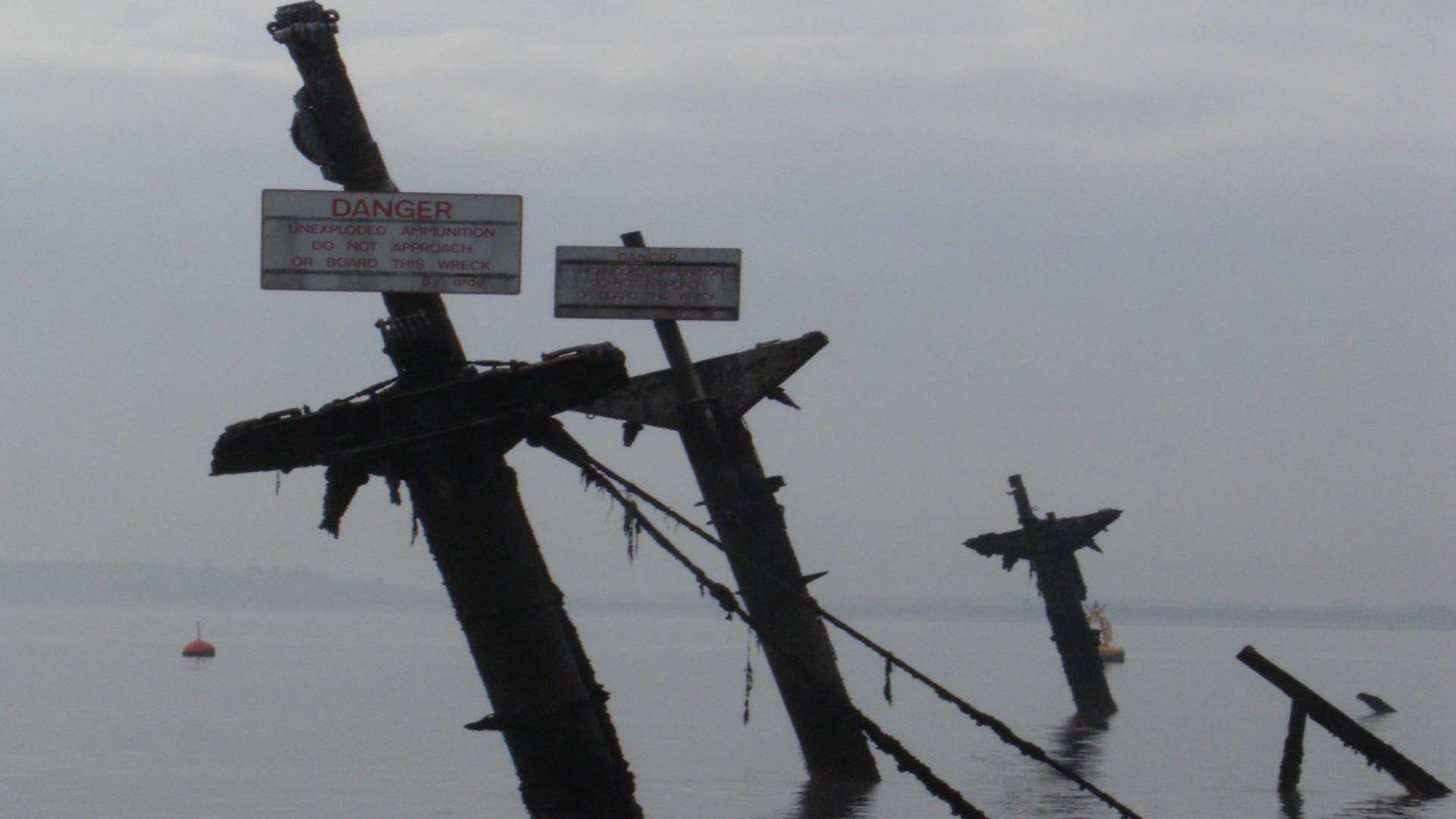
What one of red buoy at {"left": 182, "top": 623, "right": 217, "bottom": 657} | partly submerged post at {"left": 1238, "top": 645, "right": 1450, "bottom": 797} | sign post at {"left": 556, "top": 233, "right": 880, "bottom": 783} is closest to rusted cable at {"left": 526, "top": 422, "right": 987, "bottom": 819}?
sign post at {"left": 556, "top": 233, "right": 880, "bottom": 783}

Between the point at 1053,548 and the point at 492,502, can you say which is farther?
the point at 1053,548

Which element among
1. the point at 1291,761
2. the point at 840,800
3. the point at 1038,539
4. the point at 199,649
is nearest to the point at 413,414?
the point at 840,800

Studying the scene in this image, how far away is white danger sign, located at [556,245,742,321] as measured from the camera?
13.6m

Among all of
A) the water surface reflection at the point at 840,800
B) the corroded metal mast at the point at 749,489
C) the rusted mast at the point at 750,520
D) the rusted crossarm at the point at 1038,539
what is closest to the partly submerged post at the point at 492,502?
the rusted mast at the point at 750,520

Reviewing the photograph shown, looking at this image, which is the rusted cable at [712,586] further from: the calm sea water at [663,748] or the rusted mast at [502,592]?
the calm sea water at [663,748]

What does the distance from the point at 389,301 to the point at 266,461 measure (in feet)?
3.95

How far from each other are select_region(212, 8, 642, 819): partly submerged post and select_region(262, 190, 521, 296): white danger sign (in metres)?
0.40

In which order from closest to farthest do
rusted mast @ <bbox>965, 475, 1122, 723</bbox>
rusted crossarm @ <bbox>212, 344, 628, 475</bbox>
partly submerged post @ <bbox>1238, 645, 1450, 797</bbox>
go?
rusted crossarm @ <bbox>212, 344, 628, 475</bbox> < partly submerged post @ <bbox>1238, 645, 1450, 797</bbox> < rusted mast @ <bbox>965, 475, 1122, 723</bbox>

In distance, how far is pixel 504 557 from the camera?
9945 millimetres

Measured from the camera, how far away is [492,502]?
32.8 ft

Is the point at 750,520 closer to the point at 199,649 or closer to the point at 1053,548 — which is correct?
the point at 1053,548

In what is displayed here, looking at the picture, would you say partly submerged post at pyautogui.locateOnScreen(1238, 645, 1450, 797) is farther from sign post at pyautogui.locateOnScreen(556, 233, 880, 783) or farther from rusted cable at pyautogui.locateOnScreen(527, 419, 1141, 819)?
rusted cable at pyautogui.locateOnScreen(527, 419, 1141, 819)

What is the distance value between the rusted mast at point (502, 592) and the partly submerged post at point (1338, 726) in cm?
1104

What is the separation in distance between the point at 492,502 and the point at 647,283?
4.04m
